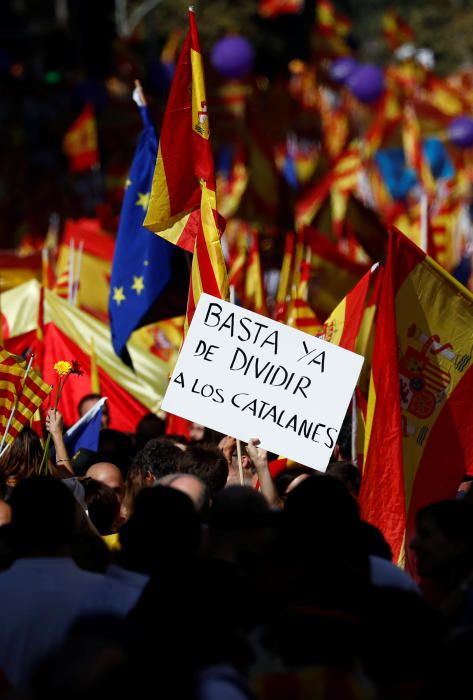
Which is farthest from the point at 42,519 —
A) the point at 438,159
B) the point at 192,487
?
the point at 438,159

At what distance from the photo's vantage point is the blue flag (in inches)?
289

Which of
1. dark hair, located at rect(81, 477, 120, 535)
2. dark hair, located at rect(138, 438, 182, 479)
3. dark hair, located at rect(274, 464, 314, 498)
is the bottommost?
dark hair, located at rect(81, 477, 120, 535)

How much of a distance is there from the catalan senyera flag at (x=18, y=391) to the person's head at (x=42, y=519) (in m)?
2.44

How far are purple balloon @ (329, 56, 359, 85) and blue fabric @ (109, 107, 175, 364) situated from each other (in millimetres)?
29892

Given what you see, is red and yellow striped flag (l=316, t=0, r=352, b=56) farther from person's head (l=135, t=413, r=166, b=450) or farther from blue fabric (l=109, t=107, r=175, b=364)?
person's head (l=135, t=413, r=166, b=450)

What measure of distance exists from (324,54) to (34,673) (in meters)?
41.1

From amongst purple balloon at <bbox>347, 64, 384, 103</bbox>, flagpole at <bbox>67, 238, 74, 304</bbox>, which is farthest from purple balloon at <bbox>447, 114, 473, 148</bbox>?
flagpole at <bbox>67, 238, 74, 304</bbox>

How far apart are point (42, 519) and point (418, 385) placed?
2603mm

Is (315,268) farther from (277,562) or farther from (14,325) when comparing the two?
(277,562)

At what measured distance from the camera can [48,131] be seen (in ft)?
105

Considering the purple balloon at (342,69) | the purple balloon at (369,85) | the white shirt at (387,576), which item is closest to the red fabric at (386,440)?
the white shirt at (387,576)

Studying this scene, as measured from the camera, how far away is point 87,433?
737 cm

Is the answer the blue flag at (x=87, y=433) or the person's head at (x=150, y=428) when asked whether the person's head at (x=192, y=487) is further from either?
the person's head at (x=150, y=428)

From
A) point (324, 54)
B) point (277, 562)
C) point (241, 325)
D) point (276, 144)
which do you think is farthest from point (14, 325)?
point (324, 54)
